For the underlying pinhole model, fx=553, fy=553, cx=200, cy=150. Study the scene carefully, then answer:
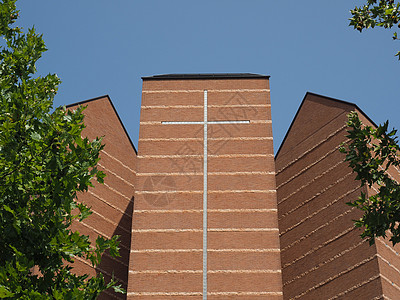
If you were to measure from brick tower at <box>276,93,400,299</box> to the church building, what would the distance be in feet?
Result: 0.21

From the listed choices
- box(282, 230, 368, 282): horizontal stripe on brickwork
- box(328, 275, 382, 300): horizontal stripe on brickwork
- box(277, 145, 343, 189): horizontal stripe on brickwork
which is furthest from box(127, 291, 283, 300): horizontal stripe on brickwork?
box(277, 145, 343, 189): horizontal stripe on brickwork

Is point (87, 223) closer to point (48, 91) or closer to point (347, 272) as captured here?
point (347, 272)

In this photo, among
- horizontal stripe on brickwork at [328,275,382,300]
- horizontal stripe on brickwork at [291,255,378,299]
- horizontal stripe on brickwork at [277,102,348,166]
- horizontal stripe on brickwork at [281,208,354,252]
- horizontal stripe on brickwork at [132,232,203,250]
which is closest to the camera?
horizontal stripe on brickwork at [328,275,382,300]

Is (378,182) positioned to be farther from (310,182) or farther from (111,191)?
(111,191)

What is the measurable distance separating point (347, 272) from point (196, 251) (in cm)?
740

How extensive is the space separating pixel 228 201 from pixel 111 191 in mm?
7619

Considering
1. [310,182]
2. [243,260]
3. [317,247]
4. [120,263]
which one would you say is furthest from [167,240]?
[310,182]

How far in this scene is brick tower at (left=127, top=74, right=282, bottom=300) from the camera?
26.5m

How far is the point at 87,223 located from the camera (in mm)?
29891

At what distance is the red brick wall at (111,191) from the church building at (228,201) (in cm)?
8

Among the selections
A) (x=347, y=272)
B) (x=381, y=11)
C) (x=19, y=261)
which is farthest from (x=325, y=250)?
(x=19, y=261)

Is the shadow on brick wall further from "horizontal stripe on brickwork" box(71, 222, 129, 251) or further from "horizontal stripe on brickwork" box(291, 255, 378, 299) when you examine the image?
"horizontal stripe on brickwork" box(291, 255, 378, 299)

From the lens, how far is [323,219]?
2970cm

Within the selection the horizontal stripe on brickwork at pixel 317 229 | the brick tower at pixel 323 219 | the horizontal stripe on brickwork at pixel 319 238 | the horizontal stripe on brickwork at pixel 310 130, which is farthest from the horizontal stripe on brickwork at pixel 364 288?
the horizontal stripe on brickwork at pixel 310 130
